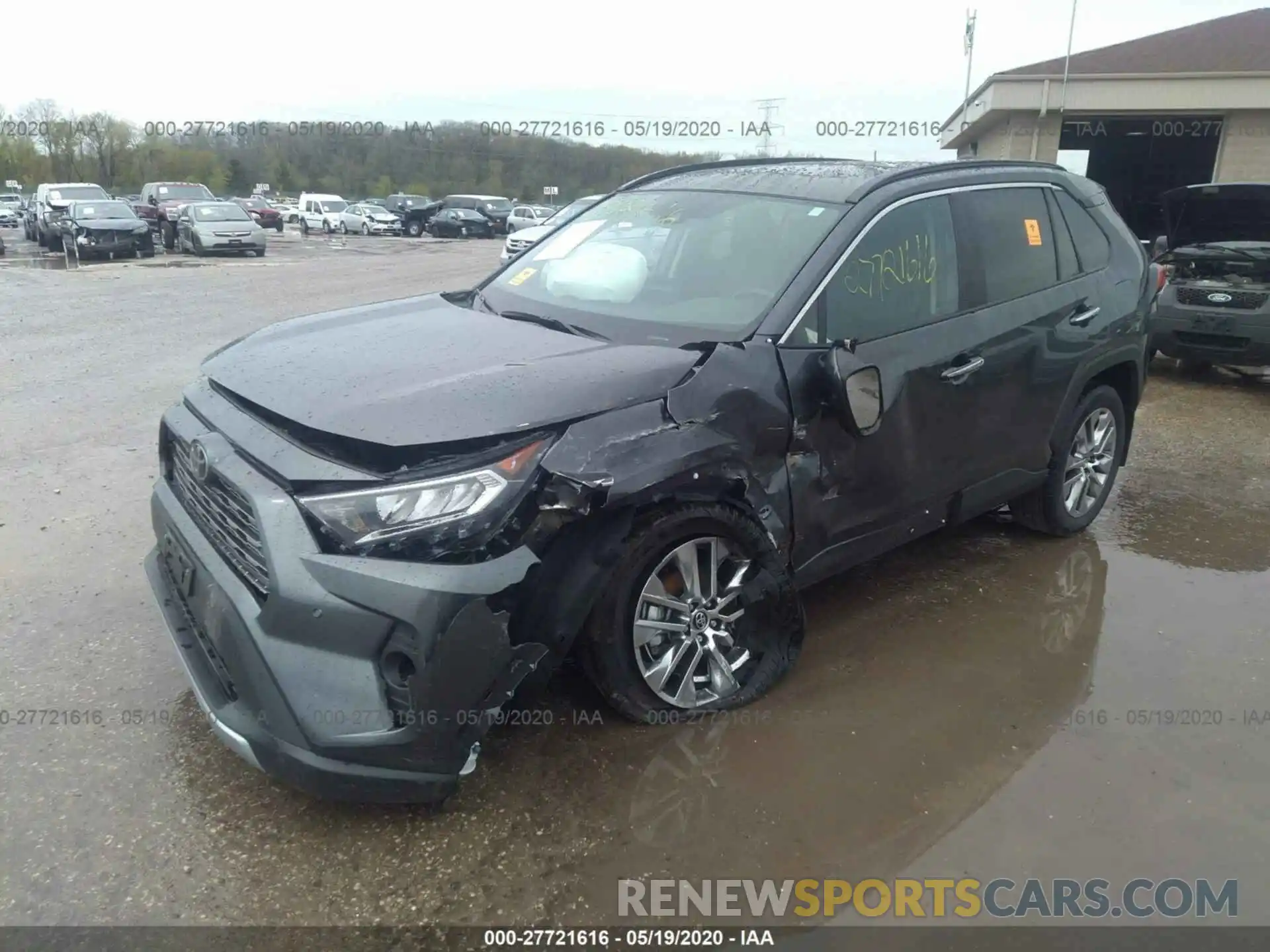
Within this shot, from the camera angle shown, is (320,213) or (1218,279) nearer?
(1218,279)

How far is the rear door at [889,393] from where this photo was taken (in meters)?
3.19

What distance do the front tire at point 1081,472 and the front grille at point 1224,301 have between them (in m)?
4.18

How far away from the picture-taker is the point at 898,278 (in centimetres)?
355

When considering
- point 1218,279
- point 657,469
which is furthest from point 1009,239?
point 1218,279

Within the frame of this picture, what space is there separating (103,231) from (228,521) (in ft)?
73.8

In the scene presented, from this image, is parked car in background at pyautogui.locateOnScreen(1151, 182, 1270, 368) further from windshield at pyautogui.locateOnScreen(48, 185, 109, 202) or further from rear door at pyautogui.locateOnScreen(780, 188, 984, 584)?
windshield at pyautogui.locateOnScreen(48, 185, 109, 202)

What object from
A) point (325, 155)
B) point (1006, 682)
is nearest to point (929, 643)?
point (1006, 682)

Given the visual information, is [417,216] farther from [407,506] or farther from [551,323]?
[407,506]

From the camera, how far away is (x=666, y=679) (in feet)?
9.82

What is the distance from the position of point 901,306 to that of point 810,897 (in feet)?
7.02

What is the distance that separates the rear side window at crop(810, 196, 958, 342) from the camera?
3.35 metres

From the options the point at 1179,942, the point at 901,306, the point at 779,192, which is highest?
the point at 779,192

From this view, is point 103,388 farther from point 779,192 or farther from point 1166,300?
point 1166,300

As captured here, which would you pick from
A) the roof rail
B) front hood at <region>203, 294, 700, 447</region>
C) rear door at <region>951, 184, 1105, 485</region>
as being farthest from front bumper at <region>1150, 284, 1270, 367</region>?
front hood at <region>203, 294, 700, 447</region>
